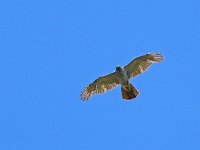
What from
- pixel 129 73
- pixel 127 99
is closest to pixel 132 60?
pixel 129 73

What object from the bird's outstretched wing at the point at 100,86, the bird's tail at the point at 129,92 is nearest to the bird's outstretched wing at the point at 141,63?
the bird's outstretched wing at the point at 100,86

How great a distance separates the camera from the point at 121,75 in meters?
30.4

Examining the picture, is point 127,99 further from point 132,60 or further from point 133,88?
point 132,60

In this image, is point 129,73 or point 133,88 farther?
point 129,73

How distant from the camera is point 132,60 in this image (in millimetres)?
30734

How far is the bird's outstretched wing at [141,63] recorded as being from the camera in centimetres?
3089

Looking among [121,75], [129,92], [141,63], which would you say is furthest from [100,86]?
[129,92]

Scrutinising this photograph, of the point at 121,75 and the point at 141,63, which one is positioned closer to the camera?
the point at 121,75

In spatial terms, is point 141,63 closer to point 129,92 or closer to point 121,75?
point 121,75

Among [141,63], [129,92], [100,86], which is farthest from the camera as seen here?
[100,86]

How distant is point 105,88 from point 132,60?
7.04 ft

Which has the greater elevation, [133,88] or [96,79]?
[96,79]

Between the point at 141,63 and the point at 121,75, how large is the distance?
1421 mm

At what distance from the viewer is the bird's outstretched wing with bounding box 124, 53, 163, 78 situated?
3089 cm
